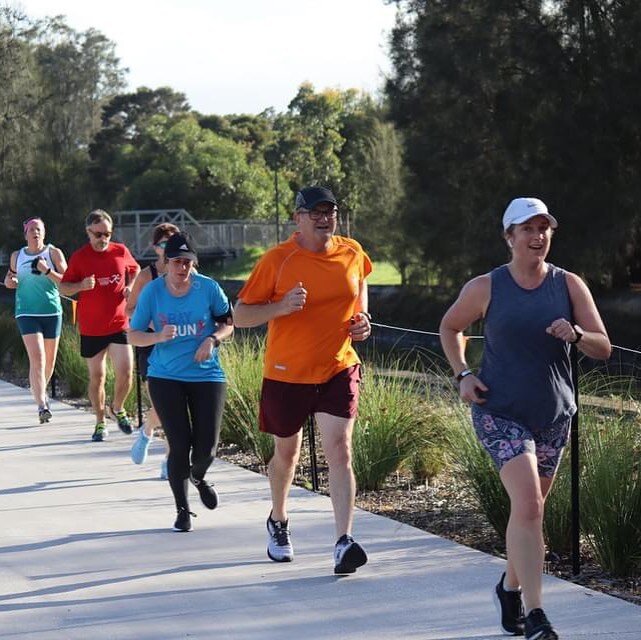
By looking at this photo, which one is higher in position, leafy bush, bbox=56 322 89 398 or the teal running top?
the teal running top

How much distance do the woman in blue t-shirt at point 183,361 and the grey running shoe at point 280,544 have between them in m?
0.95

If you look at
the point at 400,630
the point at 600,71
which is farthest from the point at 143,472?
the point at 600,71

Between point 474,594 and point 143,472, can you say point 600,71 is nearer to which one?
point 143,472

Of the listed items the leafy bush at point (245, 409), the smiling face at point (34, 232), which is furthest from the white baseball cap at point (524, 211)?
the smiling face at point (34, 232)

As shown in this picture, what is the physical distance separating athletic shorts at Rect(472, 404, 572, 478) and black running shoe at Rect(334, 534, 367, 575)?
1.29m

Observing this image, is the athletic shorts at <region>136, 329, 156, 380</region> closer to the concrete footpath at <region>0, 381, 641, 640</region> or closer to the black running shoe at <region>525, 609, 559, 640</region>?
the concrete footpath at <region>0, 381, 641, 640</region>

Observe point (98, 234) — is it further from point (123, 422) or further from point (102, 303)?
point (123, 422)

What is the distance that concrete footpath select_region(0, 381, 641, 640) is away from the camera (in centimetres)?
596

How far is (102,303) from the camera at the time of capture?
38.7 ft

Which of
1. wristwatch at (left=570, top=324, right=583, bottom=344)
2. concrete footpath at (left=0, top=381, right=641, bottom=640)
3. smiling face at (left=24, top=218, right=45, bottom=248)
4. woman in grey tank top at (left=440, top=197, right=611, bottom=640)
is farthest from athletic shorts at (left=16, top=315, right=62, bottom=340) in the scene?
wristwatch at (left=570, top=324, right=583, bottom=344)

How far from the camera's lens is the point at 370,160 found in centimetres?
5375

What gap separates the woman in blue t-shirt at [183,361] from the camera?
799 cm

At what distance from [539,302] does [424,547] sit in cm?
224

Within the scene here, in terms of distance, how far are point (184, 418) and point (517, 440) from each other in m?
2.91
